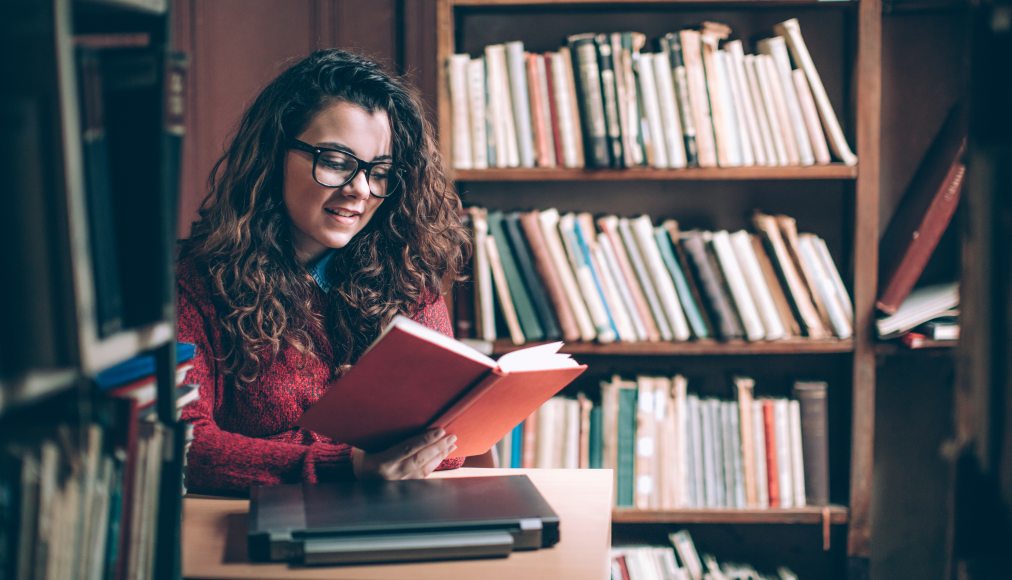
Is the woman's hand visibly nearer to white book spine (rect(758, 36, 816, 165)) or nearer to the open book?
the open book

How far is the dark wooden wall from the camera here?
90.0 inches

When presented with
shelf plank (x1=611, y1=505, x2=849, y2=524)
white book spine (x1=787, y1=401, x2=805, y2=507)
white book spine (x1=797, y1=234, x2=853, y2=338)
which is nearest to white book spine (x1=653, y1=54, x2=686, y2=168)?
white book spine (x1=797, y1=234, x2=853, y2=338)

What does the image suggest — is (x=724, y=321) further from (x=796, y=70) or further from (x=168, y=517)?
(x=168, y=517)

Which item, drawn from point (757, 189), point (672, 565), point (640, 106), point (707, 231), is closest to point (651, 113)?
point (640, 106)

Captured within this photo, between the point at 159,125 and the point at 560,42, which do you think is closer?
the point at 159,125

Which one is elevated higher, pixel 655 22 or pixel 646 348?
pixel 655 22

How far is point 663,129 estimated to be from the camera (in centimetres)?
202

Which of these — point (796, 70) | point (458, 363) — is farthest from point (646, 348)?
point (458, 363)

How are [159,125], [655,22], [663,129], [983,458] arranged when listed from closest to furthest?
[983,458] → [159,125] → [663,129] → [655,22]

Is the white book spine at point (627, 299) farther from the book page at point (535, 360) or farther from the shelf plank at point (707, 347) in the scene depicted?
the book page at point (535, 360)

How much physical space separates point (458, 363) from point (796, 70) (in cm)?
129


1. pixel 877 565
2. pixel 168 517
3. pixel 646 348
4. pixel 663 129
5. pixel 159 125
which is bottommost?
pixel 877 565

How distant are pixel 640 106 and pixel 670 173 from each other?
164mm

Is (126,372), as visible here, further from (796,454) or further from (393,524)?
(796,454)
